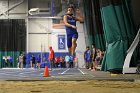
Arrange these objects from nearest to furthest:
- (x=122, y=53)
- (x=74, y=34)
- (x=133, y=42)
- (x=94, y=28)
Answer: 1. (x=74, y=34)
2. (x=133, y=42)
3. (x=122, y=53)
4. (x=94, y=28)

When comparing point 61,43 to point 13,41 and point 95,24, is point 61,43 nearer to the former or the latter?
point 13,41

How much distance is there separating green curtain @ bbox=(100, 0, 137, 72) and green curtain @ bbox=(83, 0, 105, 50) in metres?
9.56

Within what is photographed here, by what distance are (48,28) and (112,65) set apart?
22.9m

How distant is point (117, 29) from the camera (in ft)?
37.6

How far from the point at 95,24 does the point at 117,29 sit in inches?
417

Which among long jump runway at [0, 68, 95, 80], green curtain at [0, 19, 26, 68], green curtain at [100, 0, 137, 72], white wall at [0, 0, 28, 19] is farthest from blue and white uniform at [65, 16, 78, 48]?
white wall at [0, 0, 28, 19]

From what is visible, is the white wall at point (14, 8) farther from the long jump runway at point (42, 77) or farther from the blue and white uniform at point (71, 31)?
the blue and white uniform at point (71, 31)

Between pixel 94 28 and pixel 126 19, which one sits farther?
pixel 94 28

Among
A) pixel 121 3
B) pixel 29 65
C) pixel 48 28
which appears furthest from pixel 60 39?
pixel 121 3

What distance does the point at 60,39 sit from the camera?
108 ft

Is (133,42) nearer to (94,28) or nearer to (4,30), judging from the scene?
(94,28)

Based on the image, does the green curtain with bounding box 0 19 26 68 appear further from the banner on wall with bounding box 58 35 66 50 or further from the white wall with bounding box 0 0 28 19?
the banner on wall with bounding box 58 35 66 50

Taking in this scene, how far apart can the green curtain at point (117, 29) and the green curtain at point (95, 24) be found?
31.4ft

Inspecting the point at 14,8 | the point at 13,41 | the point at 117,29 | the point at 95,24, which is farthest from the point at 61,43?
the point at 117,29
